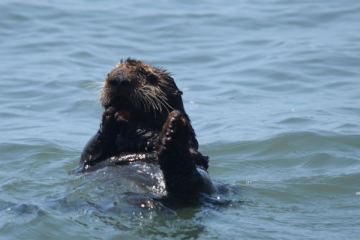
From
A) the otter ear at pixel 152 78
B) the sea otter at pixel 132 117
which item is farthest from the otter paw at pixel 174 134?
the otter ear at pixel 152 78

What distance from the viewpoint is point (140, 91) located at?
7375 millimetres

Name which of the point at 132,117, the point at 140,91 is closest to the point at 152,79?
the point at 140,91

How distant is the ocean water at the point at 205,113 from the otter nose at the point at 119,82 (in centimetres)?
38

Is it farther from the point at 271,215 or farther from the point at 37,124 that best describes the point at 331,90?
the point at 271,215

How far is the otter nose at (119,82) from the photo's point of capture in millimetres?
7285

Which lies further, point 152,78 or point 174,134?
point 152,78

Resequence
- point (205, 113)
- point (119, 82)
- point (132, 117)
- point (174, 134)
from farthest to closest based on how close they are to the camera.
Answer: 1. point (205, 113)
2. point (132, 117)
3. point (119, 82)
4. point (174, 134)

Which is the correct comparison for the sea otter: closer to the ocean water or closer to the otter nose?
the otter nose

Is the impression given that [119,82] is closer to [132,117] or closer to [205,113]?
[132,117]

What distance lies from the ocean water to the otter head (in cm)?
34

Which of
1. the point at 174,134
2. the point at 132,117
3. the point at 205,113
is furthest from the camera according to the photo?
the point at 205,113

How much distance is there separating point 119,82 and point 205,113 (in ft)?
13.6

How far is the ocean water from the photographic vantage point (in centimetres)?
659

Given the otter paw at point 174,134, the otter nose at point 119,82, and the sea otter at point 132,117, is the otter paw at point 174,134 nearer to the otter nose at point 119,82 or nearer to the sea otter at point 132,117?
the sea otter at point 132,117
